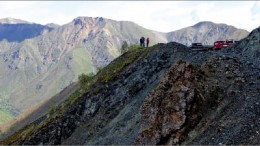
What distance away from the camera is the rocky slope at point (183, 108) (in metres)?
36.7

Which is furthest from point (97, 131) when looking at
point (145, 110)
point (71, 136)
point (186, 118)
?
point (186, 118)

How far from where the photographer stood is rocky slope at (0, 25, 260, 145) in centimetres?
3666

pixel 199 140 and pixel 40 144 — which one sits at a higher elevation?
pixel 199 140

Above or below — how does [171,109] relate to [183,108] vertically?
below

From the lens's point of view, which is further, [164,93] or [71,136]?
[71,136]

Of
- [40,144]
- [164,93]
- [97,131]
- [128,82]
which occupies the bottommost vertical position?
[40,144]

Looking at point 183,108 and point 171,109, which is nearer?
Answer: point 183,108

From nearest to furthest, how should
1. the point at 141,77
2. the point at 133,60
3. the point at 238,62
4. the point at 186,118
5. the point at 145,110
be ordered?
the point at 186,118 → the point at 145,110 → the point at 238,62 → the point at 141,77 → the point at 133,60

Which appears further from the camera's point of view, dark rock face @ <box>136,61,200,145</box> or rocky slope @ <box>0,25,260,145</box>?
dark rock face @ <box>136,61,200,145</box>

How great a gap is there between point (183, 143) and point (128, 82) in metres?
30.0

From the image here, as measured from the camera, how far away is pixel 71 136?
62.9m

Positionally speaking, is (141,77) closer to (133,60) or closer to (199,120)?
(133,60)

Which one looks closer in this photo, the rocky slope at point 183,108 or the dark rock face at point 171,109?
the rocky slope at point 183,108

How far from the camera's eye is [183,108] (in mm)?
39094
